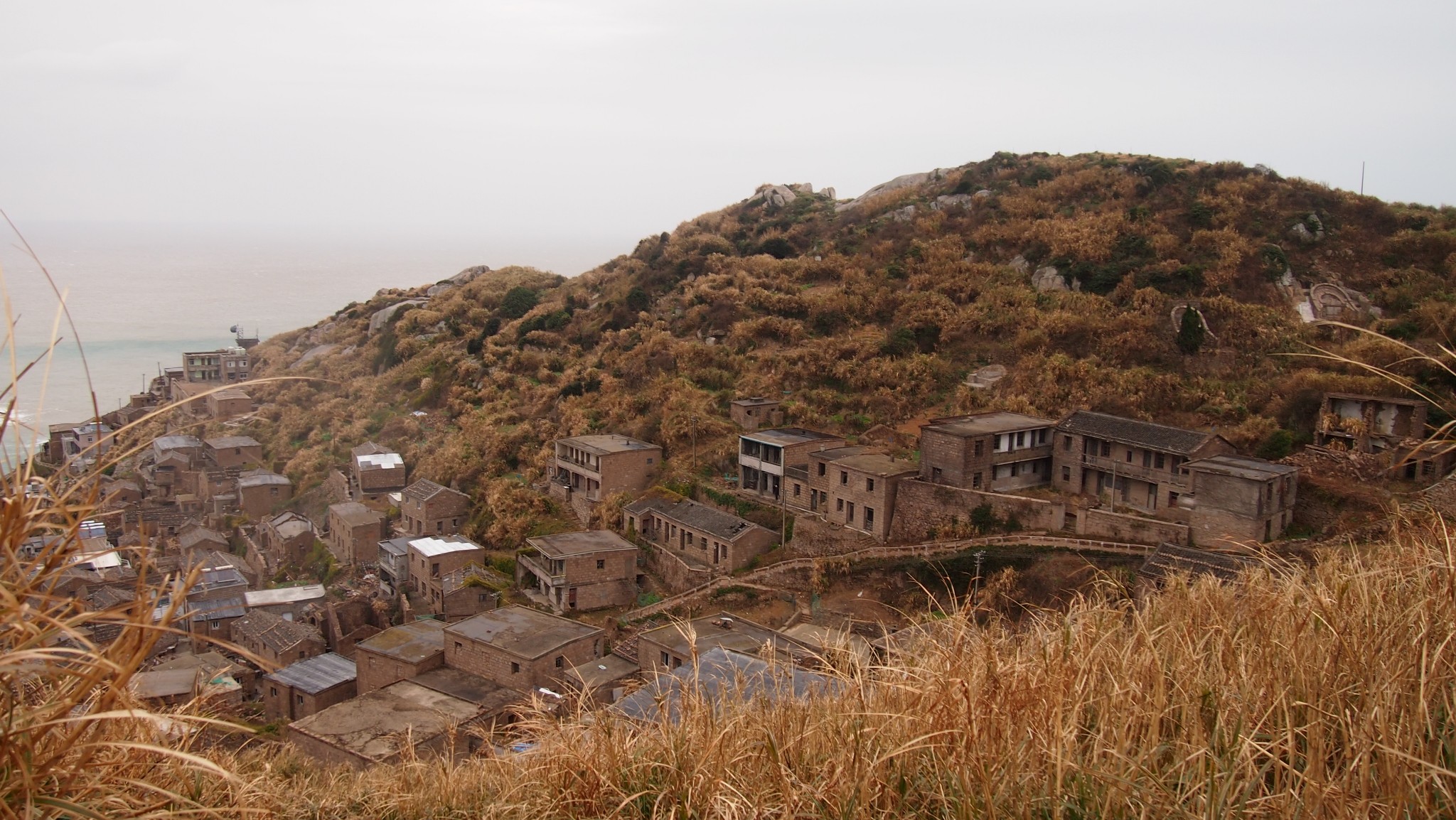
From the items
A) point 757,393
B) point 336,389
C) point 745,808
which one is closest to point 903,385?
point 757,393

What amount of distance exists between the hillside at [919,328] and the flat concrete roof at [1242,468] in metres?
2.60

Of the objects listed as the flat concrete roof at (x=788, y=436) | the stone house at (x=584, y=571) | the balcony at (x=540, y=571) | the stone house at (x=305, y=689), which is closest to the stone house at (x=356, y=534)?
the balcony at (x=540, y=571)

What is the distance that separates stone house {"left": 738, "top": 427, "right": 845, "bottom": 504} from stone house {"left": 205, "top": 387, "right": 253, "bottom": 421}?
25383mm

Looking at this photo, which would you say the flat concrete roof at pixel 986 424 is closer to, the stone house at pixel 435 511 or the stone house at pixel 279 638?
the stone house at pixel 435 511

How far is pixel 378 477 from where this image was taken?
104ft

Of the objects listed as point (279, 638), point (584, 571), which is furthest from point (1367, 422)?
point (279, 638)

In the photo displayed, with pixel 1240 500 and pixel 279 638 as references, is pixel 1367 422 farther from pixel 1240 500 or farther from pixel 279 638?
pixel 279 638

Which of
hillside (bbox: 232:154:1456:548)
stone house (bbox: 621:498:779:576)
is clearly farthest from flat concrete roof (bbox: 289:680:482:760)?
hillside (bbox: 232:154:1456:548)

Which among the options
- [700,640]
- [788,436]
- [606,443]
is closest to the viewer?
[700,640]

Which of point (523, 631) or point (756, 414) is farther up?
point (756, 414)

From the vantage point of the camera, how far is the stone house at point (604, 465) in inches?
1012

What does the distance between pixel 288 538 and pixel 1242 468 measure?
2473cm

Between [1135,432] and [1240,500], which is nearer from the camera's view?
[1240,500]

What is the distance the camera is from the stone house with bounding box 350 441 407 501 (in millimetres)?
31562
